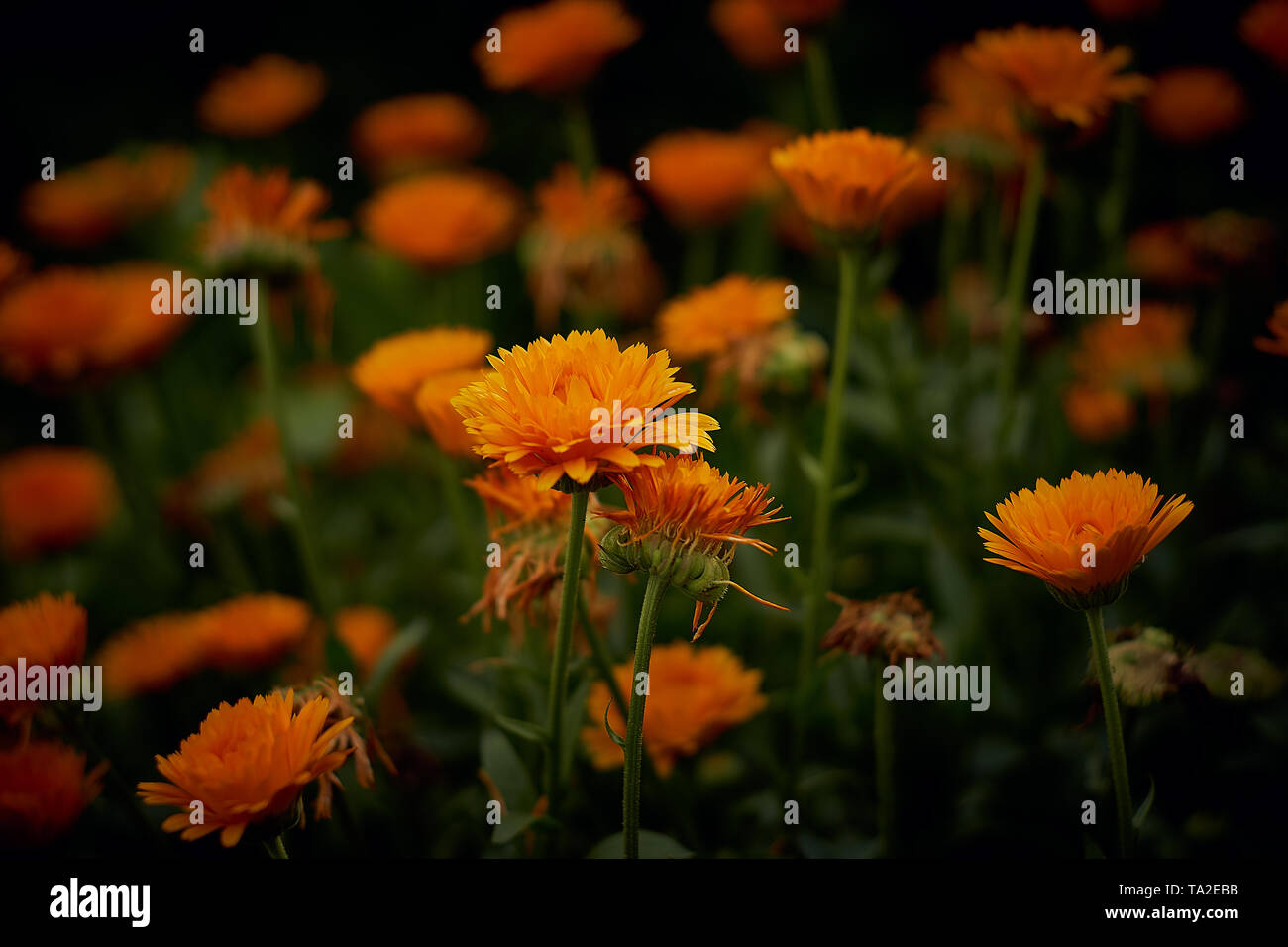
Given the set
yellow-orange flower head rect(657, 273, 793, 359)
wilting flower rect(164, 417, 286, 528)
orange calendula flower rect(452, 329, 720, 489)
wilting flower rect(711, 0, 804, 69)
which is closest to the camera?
orange calendula flower rect(452, 329, 720, 489)

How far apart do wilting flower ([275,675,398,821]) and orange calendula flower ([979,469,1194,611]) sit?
50cm

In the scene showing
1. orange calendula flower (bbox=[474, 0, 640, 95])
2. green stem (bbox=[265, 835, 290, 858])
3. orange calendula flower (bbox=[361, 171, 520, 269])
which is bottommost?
green stem (bbox=[265, 835, 290, 858])

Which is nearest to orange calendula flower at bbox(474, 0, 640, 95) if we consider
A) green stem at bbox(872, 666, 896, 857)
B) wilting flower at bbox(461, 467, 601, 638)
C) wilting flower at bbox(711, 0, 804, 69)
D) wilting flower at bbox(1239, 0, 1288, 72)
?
wilting flower at bbox(711, 0, 804, 69)

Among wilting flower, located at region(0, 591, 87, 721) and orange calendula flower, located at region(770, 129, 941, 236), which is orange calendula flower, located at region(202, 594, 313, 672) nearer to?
wilting flower, located at region(0, 591, 87, 721)

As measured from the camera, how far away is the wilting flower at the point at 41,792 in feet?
2.36

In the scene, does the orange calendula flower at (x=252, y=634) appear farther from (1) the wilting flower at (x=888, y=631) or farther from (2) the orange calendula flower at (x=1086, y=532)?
(2) the orange calendula flower at (x=1086, y=532)

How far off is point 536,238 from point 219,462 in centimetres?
55

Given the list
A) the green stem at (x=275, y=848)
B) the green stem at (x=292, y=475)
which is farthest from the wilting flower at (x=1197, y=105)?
the green stem at (x=275, y=848)

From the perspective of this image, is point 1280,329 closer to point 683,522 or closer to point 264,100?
→ point 683,522

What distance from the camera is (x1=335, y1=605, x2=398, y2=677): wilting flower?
111 cm

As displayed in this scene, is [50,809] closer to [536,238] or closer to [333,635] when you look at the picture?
[333,635]

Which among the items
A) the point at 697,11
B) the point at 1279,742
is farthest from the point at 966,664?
the point at 697,11

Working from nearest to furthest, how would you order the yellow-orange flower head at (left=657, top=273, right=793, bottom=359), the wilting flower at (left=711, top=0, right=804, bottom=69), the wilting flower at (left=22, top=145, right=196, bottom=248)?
the yellow-orange flower head at (left=657, top=273, right=793, bottom=359) < the wilting flower at (left=711, top=0, right=804, bottom=69) < the wilting flower at (left=22, top=145, right=196, bottom=248)

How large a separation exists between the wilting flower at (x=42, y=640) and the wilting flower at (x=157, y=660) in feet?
0.75
